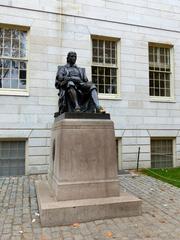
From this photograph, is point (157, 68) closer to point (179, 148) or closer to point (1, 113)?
point (179, 148)

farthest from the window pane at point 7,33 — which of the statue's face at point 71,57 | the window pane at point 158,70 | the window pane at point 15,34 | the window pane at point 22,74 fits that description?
the window pane at point 158,70

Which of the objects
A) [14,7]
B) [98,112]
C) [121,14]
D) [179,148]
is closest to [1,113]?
[14,7]

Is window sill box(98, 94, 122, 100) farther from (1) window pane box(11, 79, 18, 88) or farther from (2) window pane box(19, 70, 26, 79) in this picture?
(1) window pane box(11, 79, 18, 88)

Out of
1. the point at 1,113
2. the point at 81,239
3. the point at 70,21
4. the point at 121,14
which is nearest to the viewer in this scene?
the point at 81,239

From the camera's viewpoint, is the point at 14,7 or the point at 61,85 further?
the point at 14,7

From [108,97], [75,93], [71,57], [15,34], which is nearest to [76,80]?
[75,93]

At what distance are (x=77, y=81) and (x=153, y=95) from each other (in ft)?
21.1

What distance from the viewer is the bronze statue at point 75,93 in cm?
616

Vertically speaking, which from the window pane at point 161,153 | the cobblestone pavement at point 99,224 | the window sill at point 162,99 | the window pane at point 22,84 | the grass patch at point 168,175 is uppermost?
the window pane at point 22,84

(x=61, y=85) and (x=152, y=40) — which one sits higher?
(x=152, y=40)

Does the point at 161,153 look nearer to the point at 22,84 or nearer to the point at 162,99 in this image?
the point at 162,99

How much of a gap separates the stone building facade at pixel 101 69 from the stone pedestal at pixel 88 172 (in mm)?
4399

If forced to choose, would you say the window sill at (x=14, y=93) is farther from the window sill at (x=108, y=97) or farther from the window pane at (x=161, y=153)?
the window pane at (x=161, y=153)

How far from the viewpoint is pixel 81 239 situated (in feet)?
13.7
